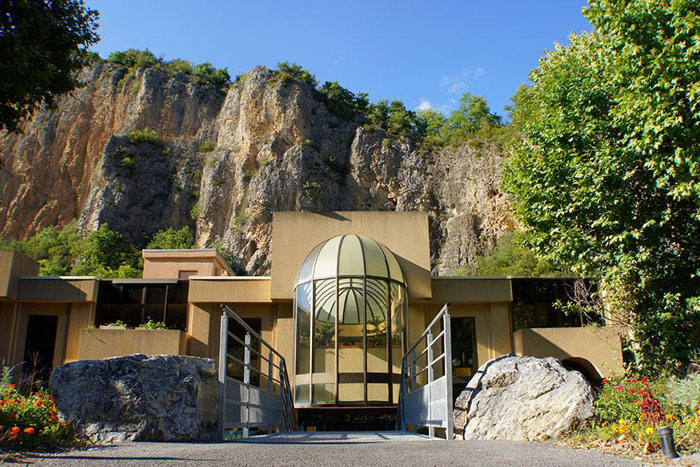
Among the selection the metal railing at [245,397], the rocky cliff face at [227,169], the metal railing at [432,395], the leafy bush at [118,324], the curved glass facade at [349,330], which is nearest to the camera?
the metal railing at [245,397]

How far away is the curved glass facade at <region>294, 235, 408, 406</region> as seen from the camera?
43.0 ft

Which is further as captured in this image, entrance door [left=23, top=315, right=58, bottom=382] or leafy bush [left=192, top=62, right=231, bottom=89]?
leafy bush [left=192, top=62, right=231, bottom=89]

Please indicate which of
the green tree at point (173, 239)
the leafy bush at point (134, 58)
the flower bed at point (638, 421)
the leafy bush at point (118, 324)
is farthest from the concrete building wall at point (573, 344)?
the leafy bush at point (134, 58)

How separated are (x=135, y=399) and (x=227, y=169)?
160ft

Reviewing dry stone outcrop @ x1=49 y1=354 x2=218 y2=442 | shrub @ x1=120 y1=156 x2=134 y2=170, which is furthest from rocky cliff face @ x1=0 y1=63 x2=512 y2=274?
dry stone outcrop @ x1=49 y1=354 x2=218 y2=442

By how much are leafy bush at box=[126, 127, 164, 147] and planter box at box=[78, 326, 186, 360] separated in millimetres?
41631

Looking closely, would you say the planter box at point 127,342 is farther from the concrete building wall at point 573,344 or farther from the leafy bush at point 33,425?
the leafy bush at point 33,425

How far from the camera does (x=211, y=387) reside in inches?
238

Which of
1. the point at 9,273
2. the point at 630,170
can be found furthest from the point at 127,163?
the point at 630,170

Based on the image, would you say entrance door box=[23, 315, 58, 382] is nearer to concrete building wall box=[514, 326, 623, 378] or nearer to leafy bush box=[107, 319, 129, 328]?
leafy bush box=[107, 319, 129, 328]

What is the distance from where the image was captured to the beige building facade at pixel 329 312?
529 inches

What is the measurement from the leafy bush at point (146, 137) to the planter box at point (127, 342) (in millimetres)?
41631

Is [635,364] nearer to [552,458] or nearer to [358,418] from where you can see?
[358,418]

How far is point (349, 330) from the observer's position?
1341 cm
